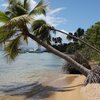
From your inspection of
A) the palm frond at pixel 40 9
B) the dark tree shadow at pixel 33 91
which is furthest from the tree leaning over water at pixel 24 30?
the dark tree shadow at pixel 33 91

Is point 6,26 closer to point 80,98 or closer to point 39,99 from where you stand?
point 39,99

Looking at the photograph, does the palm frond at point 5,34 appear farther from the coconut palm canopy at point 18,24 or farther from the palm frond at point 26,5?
the palm frond at point 26,5

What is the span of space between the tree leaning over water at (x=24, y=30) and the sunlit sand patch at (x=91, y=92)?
41.0 inches

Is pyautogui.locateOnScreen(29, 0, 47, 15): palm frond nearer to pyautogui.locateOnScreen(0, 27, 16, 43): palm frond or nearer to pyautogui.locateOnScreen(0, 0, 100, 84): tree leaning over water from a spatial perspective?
pyautogui.locateOnScreen(0, 0, 100, 84): tree leaning over water

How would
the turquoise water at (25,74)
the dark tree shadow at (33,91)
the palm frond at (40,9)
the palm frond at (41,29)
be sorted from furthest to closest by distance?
1. the turquoise water at (25,74)
2. the palm frond at (41,29)
3. the palm frond at (40,9)
4. the dark tree shadow at (33,91)

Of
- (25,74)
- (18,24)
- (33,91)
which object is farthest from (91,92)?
(25,74)

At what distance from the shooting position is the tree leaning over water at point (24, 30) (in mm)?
21763

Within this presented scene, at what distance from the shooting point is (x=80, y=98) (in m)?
17.7

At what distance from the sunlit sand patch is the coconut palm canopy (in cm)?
607

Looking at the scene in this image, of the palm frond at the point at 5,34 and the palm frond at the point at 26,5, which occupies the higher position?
the palm frond at the point at 26,5

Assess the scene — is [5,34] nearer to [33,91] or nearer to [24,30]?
[24,30]

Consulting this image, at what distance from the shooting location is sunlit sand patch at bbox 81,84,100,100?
17.2 meters

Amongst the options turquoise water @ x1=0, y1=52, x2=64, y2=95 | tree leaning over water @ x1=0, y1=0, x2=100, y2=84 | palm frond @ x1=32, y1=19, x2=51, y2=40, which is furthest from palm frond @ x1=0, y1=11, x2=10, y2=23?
turquoise water @ x1=0, y1=52, x2=64, y2=95

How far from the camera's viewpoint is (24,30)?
2328cm
